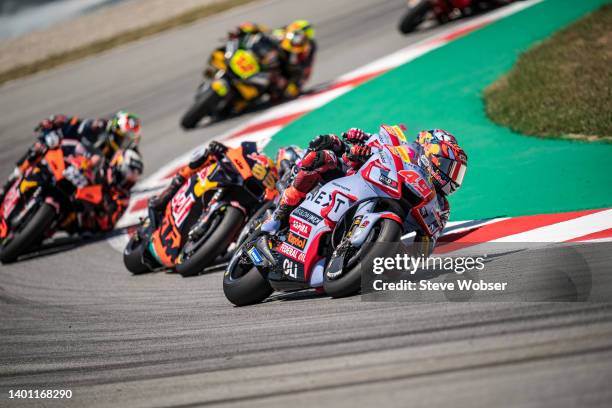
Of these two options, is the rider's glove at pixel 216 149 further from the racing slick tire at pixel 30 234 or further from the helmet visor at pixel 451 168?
the racing slick tire at pixel 30 234

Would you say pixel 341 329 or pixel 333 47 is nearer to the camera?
pixel 341 329

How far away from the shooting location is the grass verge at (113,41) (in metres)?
21.7

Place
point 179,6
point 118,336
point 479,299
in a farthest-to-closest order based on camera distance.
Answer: point 179,6 < point 118,336 < point 479,299

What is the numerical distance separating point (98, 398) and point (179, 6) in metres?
21.7

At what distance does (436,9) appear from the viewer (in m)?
16.3

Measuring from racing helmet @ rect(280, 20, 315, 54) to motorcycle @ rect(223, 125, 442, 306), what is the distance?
25.2ft

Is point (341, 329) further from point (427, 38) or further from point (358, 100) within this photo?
point (427, 38)

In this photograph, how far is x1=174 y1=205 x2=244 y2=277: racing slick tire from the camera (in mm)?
7641

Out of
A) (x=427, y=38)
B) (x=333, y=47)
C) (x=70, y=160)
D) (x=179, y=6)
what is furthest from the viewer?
(x=179, y=6)

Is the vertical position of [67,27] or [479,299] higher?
[479,299]

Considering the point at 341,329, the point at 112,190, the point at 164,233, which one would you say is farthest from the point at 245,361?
the point at 112,190

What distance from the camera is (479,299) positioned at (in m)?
5.12

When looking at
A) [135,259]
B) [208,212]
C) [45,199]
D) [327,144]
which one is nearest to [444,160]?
[327,144]

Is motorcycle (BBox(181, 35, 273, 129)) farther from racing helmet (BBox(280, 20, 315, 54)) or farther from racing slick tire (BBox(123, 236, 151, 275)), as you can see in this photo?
racing slick tire (BBox(123, 236, 151, 275))
